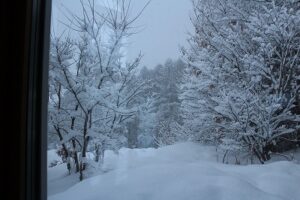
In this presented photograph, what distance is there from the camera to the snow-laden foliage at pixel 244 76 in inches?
67.4

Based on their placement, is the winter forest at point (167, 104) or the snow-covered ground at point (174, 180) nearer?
the snow-covered ground at point (174, 180)

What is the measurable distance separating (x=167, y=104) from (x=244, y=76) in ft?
1.94

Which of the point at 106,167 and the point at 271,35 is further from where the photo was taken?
the point at 271,35

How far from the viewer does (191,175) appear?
4.49ft

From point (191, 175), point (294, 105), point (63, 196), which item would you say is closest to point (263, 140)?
point (294, 105)

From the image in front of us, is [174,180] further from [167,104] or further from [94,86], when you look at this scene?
[94,86]

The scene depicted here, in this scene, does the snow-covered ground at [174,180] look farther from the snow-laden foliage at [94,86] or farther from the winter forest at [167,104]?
the snow-laden foliage at [94,86]

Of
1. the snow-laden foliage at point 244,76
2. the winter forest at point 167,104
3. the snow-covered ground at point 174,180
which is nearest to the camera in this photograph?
the snow-covered ground at point 174,180

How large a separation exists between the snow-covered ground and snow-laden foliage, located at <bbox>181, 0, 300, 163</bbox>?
1.02 feet

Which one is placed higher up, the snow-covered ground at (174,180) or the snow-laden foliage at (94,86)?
the snow-laden foliage at (94,86)

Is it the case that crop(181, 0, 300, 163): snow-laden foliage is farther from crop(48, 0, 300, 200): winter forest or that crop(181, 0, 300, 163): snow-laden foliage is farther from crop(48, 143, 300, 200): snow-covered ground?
crop(48, 143, 300, 200): snow-covered ground

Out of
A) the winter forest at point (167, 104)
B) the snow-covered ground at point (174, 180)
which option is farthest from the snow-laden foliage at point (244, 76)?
the snow-covered ground at point (174, 180)

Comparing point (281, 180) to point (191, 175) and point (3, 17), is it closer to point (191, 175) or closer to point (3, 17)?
point (191, 175)

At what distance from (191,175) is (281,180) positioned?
0.37 meters
